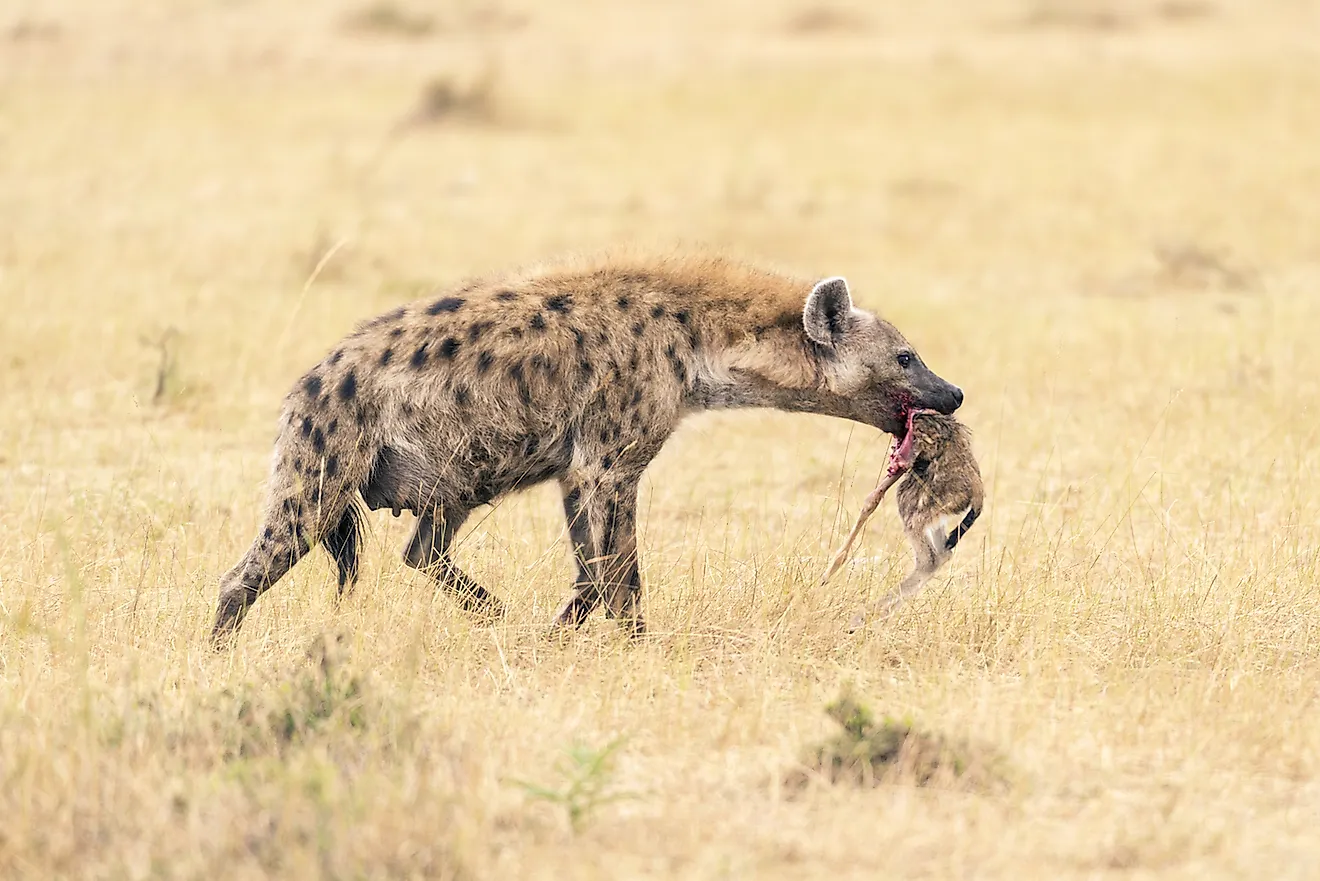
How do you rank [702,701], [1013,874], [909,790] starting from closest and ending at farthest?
[1013,874] < [909,790] < [702,701]

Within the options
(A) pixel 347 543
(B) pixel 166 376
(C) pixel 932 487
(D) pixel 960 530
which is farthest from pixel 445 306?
(B) pixel 166 376

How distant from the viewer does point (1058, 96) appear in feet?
56.0

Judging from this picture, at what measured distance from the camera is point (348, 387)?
15.7ft

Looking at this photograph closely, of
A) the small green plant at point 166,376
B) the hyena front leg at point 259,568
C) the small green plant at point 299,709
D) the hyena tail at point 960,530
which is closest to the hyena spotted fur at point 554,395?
the hyena front leg at point 259,568

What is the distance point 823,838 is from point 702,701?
993 mm

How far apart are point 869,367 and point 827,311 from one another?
0.69 ft

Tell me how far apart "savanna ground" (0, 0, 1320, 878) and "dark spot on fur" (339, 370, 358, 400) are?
611mm

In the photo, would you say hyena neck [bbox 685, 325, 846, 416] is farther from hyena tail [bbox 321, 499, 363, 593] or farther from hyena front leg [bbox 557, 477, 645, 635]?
hyena tail [bbox 321, 499, 363, 593]

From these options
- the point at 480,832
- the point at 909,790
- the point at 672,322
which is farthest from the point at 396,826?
the point at 672,322

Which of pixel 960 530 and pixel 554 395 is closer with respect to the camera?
pixel 554 395

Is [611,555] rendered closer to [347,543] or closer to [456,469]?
[456,469]

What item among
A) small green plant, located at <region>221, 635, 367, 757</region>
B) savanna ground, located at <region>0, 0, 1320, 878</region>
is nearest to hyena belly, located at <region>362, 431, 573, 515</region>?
savanna ground, located at <region>0, 0, 1320, 878</region>

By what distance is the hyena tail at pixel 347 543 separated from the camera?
Answer: 4.91 meters

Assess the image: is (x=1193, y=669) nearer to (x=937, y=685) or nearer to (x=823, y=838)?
(x=937, y=685)
